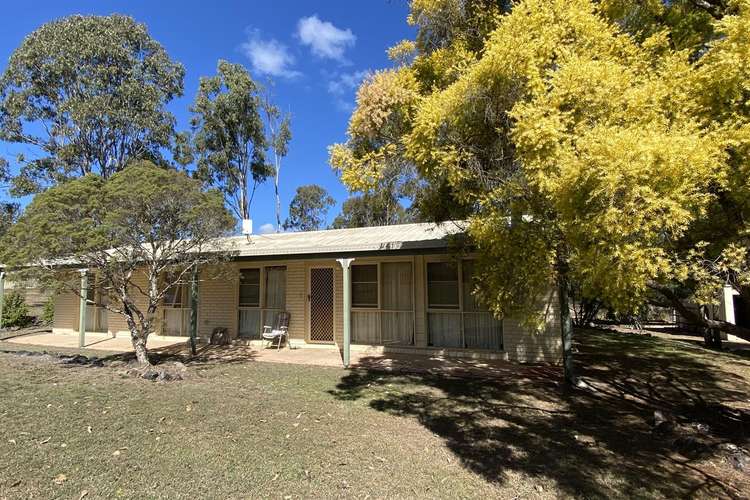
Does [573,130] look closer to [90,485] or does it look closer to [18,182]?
[90,485]

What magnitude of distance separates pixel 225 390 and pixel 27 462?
336 centimetres

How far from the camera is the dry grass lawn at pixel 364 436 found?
422cm

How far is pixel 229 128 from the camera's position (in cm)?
2892

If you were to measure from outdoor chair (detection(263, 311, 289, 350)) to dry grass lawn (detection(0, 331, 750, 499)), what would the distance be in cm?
327

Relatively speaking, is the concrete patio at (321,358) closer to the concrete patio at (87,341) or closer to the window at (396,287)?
the concrete patio at (87,341)

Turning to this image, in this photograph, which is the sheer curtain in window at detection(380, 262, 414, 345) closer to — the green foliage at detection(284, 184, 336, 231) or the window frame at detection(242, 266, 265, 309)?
the window frame at detection(242, 266, 265, 309)

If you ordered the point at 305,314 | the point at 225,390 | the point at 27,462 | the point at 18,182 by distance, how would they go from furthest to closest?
the point at 18,182, the point at 305,314, the point at 225,390, the point at 27,462

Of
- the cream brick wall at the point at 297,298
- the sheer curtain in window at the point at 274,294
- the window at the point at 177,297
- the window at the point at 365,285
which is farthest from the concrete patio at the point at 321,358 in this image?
the window at the point at 365,285

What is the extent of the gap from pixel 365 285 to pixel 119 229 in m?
6.17

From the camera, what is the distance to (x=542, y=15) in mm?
5352

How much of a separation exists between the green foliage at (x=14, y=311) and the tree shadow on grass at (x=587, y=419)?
17383 mm

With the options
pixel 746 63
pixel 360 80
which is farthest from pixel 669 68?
pixel 360 80

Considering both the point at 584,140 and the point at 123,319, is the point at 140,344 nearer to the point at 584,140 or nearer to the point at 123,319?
the point at 123,319

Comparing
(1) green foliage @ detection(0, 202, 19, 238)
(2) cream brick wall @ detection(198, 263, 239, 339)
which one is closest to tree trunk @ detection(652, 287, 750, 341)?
(2) cream brick wall @ detection(198, 263, 239, 339)
